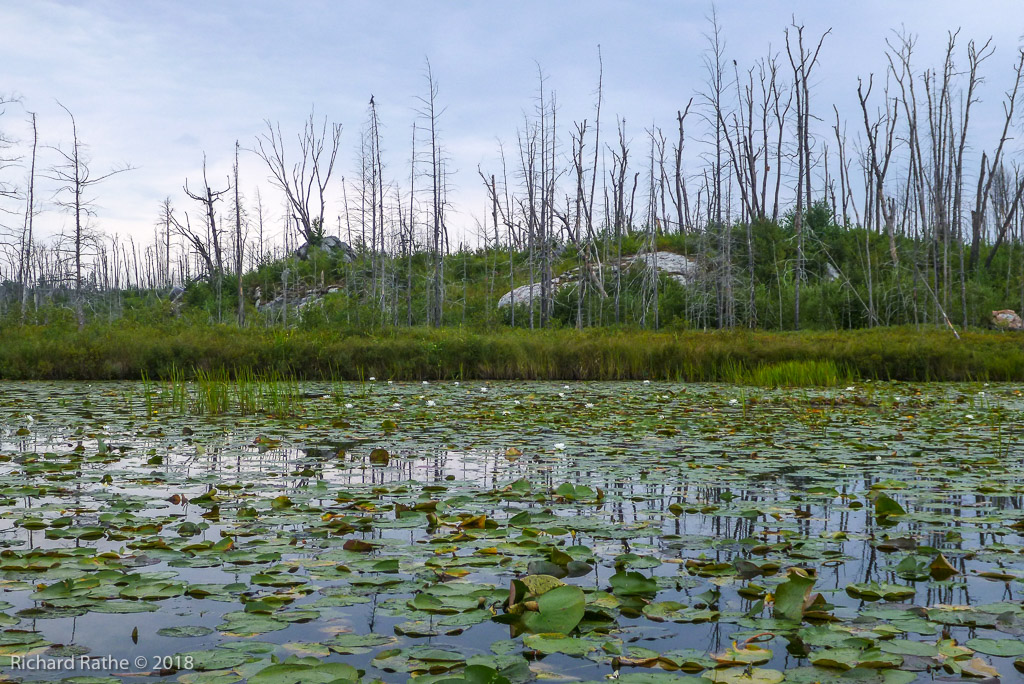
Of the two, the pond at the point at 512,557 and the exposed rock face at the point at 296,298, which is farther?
the exposed rock face at the point at 296,298

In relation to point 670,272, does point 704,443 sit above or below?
below

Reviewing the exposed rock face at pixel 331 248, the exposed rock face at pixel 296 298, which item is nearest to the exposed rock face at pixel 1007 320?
the exposed rock face at pixel 296 298

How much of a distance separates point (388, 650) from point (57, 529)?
6.54 feet

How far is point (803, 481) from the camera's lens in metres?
4.28

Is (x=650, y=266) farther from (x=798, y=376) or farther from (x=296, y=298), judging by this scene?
(x=798, y=376)

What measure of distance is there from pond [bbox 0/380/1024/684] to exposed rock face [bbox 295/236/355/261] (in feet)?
95.7

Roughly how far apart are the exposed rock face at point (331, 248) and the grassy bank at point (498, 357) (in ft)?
66.3

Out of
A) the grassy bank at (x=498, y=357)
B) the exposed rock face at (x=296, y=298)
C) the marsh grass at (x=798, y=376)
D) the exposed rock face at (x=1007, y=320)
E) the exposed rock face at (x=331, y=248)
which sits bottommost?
the marsh grass at (x=798, y=376)

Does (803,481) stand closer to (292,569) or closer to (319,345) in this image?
(292,569)

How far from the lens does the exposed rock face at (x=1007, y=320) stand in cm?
2053

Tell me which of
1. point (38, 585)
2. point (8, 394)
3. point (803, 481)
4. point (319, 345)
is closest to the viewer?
point (38, 585)

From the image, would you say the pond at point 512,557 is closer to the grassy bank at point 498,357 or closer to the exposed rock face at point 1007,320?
the grassy bank at point 498,357

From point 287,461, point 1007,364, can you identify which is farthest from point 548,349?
point 287,461

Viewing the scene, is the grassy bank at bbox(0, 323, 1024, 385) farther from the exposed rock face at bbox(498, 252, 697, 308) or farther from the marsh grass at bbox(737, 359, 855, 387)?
the exposed rock face at bbox(498, 252, 697, 308)
